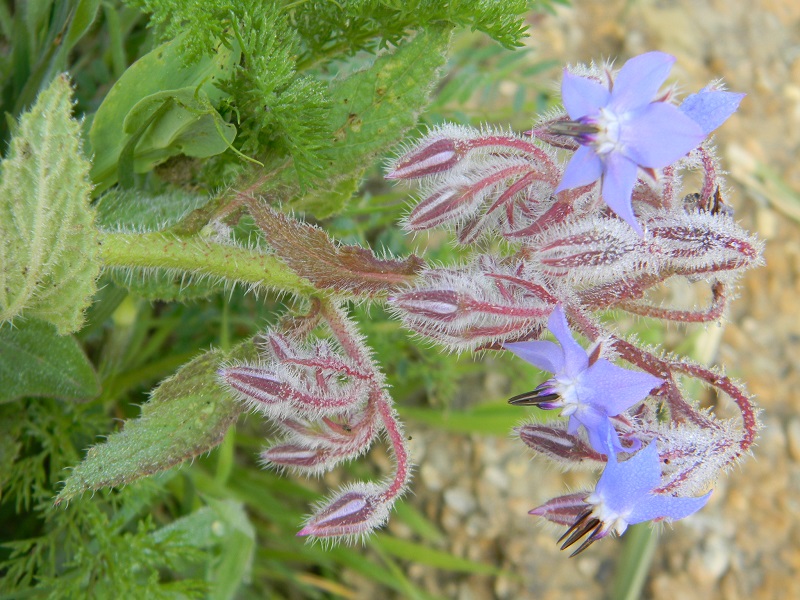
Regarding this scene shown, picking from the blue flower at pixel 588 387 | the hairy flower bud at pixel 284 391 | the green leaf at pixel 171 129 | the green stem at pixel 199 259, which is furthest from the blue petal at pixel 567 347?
the green leaf at pixel 171 129

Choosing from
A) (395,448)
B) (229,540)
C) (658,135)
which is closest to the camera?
(658,135)

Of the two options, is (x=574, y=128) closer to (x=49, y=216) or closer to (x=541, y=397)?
(x=541, y=397)

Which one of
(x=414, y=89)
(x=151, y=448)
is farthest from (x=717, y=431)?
(x=151, y=448)

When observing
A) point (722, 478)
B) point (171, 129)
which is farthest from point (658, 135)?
point (722, 478)

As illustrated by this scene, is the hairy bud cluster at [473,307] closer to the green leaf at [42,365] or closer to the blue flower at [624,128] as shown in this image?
the blue flower at [624,128]

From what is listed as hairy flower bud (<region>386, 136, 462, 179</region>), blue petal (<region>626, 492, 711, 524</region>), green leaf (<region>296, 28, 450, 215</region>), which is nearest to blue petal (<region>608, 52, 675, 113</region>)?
hairy flower bud (<region>386, 136, 462, 179</region>)

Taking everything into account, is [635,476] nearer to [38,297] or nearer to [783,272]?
[38,297]
